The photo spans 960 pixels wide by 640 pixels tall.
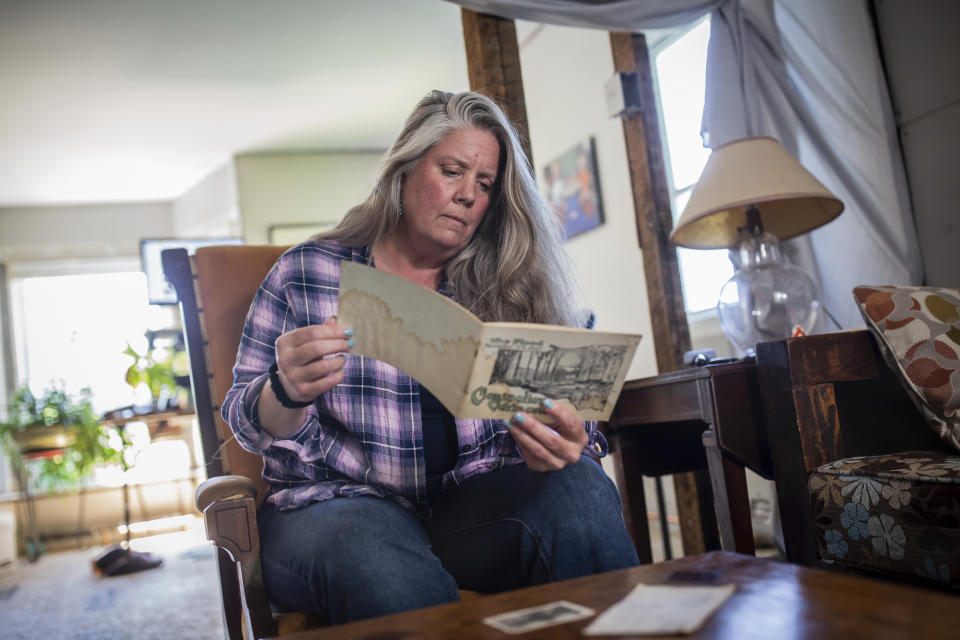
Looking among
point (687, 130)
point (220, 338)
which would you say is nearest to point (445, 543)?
point (220, 338)

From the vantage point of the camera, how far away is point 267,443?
107cm

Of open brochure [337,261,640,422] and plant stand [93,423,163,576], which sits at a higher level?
open brochure [337,261,640,422]

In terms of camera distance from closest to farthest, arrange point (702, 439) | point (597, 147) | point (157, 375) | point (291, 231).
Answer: point (702, 439) < point (597, 147) < point (157, 375) < point (291, 231)

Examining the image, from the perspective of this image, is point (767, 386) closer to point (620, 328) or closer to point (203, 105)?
point (620, 328)

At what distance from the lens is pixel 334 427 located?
45.6 inches

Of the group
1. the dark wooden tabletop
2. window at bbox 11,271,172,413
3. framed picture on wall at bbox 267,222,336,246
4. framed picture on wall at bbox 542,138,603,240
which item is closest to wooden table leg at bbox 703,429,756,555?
the dark wooden tabletop

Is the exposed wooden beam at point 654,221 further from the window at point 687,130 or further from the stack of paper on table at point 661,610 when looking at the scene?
the stack of paper on table at point 661,610

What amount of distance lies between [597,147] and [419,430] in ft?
8.49

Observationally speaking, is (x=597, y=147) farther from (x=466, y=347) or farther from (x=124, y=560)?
(x=124, y=560)

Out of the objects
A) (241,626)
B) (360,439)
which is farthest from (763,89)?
(241,626)

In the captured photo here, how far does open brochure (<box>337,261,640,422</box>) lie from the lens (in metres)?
0.88

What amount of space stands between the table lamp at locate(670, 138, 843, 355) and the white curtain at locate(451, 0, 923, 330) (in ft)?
0.71

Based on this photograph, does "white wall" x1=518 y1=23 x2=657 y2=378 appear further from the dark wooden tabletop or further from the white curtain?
the dark wooden tabletop

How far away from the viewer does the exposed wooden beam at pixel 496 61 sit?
6.95 feet
